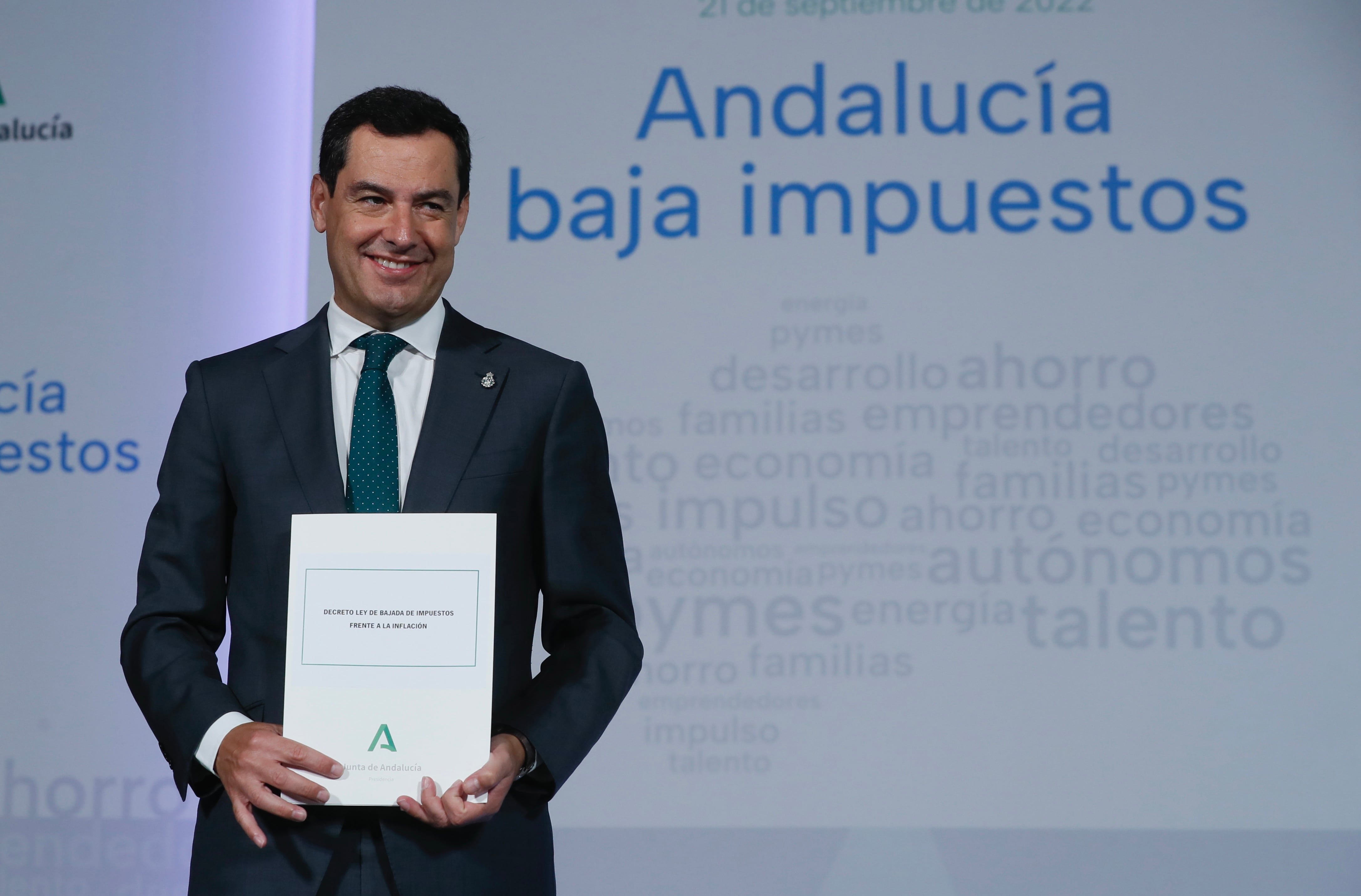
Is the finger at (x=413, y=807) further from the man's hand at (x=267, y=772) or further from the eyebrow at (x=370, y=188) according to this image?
the eyebrow at (x=370, y=188)

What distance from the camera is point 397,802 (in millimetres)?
1245

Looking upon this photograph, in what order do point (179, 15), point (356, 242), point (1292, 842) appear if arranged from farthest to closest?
1. point (179, 15)
2. point (1292, 842)
3. point (356, 242)

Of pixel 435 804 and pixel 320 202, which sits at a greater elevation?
pixel 320 202

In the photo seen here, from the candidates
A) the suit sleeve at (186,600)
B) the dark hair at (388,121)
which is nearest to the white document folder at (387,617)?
the suit sleeve at (186,600)

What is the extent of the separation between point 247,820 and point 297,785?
7cm

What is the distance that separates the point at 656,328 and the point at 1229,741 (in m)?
1.68

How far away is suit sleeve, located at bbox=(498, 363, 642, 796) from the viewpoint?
1.34 meters

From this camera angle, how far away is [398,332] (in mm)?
1497

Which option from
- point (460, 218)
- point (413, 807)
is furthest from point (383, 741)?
point (460, 218)

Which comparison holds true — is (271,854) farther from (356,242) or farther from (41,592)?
(41,592)

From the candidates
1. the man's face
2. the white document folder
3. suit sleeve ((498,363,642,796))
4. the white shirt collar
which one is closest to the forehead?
the man's face

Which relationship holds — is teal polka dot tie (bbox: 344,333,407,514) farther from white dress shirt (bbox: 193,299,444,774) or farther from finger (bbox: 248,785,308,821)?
finger (bbox: 248,785,308,821)

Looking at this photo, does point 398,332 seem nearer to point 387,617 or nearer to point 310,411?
point 310,411

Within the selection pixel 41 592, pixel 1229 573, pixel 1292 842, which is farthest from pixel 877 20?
pixel 41 592
